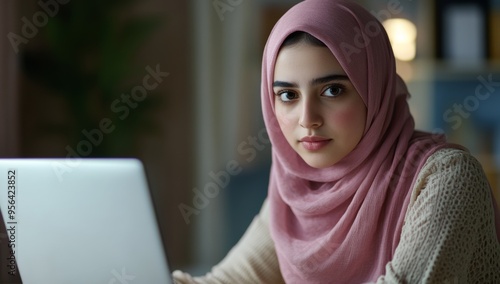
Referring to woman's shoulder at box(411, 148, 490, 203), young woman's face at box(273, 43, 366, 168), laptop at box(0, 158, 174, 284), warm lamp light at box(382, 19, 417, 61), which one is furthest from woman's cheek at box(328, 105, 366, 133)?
warm lamp light at box(382, 19, 417, 61)

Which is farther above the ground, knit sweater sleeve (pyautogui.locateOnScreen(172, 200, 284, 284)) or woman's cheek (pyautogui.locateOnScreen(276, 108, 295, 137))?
woman's cheek (pyautogui.locateOnScreen(276, 108, 295, 137))

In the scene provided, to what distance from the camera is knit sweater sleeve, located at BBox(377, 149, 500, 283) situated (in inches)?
46.6

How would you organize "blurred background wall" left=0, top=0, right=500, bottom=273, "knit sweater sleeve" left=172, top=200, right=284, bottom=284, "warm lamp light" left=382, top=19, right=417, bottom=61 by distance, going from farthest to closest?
"warm lamp light" left=382, top=19, right=417, bottom=61
"blurred background wall" left=0, top=0, right=500, bottom=273
"knit sweater sleeve" left=172, top=200, right=284, bottom=284

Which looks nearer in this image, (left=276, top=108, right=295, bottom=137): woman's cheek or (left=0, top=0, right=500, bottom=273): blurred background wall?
(left=276, top=108, right=295, bottom=137): woman's cheek

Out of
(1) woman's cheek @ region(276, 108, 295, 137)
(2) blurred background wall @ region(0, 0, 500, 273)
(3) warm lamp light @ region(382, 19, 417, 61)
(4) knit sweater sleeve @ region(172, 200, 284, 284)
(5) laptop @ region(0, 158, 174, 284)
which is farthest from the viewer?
(3) warm lamp light @ region(382, 19, 417, 61)

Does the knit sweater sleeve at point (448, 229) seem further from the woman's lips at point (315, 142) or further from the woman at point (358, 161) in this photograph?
the woman's lips at point (315, 142)

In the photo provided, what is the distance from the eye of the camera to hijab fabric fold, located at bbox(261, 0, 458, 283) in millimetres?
1331

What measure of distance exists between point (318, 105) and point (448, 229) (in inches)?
12.1

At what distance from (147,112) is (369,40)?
251 centimetres

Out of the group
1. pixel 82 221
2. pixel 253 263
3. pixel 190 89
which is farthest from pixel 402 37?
pixel 82 221

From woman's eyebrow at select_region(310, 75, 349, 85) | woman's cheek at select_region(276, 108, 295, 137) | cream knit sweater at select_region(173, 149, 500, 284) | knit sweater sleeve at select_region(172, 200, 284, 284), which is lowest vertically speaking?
knit sweater sleeve at select_region(172, 200, 284, 284)

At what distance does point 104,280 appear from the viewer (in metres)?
1.19

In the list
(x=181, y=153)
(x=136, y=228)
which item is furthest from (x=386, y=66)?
(x=181, y=153)

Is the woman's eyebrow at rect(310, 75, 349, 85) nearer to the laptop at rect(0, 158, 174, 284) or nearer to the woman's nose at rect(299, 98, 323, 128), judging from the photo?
the woman's nose at rect(299, 98, 323, 128)
